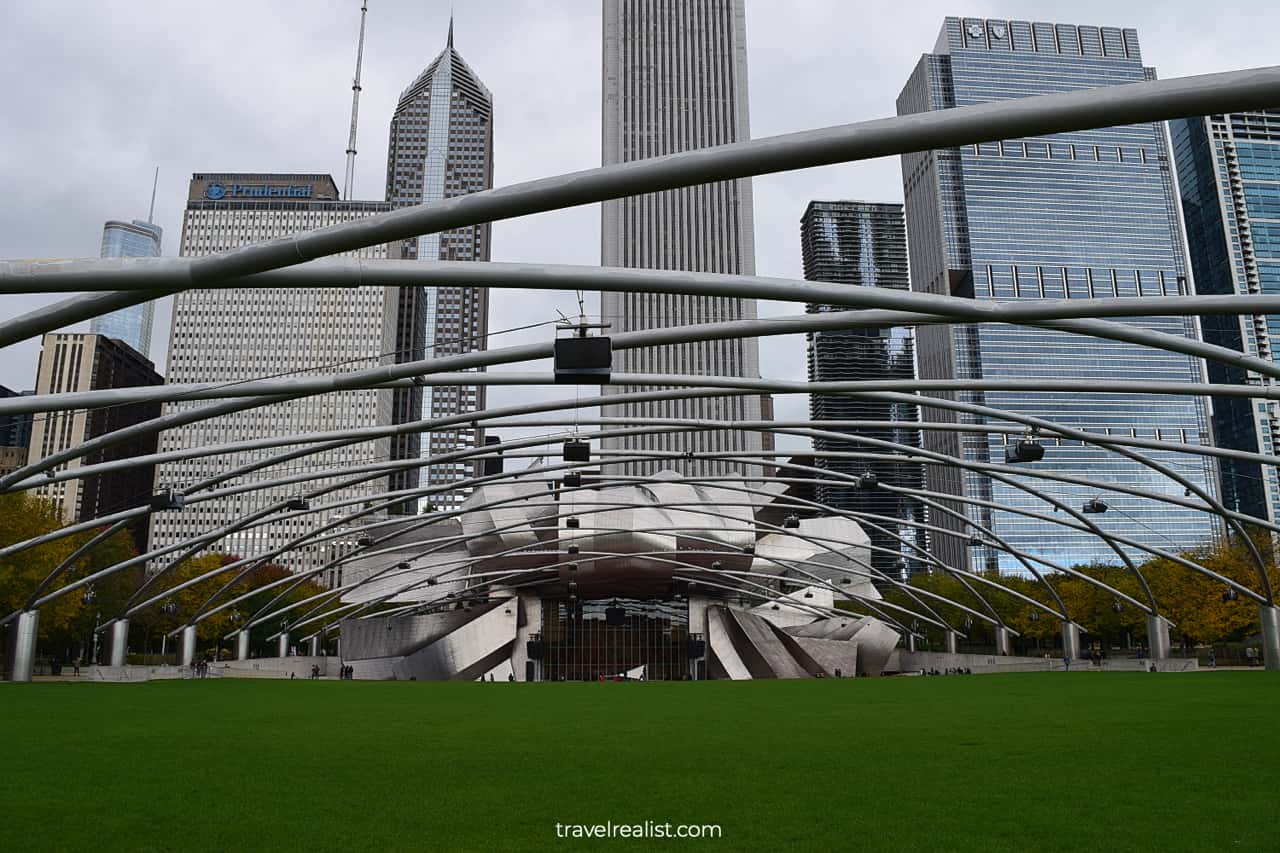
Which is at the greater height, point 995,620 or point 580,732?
point 995,620

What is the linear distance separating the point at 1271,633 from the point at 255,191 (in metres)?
189

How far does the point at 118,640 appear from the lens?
156ft

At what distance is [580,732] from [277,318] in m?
169

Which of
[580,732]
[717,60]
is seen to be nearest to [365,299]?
[717,60]

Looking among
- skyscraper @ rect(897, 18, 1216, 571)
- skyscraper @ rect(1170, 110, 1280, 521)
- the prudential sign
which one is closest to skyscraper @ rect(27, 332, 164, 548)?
the prudential sign

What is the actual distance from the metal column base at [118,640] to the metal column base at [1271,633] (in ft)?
166

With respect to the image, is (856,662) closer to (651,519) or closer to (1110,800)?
(651,519)

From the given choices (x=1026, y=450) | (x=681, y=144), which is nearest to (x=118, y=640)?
(x=1026, y=450)

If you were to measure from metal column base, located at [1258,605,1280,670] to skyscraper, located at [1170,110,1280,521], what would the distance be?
262ft

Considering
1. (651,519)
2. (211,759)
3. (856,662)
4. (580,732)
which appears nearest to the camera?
(211,759)

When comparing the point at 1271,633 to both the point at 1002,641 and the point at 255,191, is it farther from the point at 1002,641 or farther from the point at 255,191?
the point at 255,191

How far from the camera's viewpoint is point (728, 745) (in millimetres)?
13977

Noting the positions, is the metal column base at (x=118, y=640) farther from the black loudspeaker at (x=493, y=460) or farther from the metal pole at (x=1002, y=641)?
the metal pole at (x=1002, y=641)

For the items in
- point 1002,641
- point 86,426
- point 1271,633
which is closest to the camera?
point 1271,633
